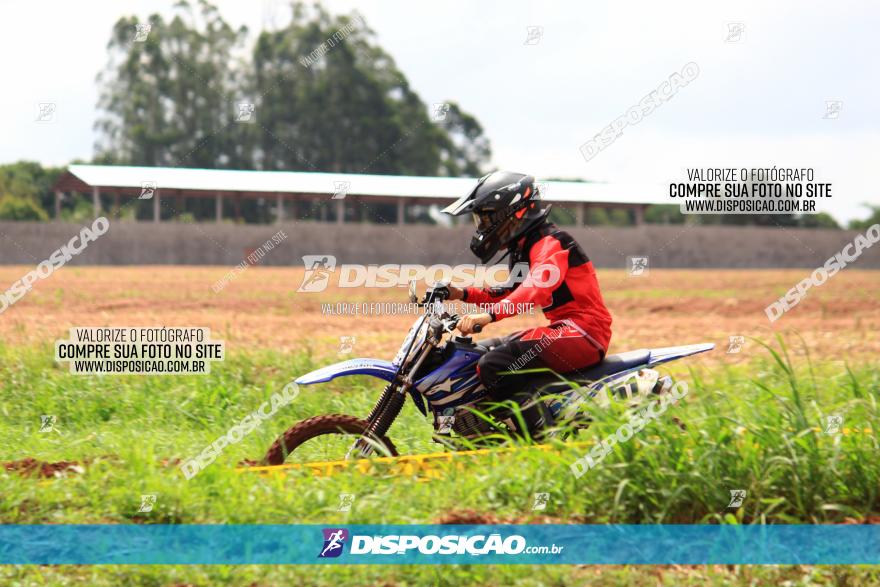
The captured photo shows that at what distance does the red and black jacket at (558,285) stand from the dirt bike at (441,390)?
0.27 metres

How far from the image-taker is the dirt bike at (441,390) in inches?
201

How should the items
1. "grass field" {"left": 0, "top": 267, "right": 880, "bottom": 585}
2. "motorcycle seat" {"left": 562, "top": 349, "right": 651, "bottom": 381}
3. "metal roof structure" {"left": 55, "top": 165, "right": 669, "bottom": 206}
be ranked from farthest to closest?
1. "metal roof structure" {"left": 55, "top": 165, "right": 669, "bottom": 206}
2. "motorcycle seat" {"left": 562, "top": 349, "right": 651, "bottom": 381}
3. "grass field" {"left": 0, "top": 267, "right": 880, "bottom": 585}

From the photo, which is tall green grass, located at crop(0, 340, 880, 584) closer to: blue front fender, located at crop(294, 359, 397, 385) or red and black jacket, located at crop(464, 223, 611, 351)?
blue front fender, located at crop(294, 359, 397, 385)

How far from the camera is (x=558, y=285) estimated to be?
5.34m

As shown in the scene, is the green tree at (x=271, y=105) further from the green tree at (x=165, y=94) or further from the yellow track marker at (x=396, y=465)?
the yellow track marker at (x=396, y=465)

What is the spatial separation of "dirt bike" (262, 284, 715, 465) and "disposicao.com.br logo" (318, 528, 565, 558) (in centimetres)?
95

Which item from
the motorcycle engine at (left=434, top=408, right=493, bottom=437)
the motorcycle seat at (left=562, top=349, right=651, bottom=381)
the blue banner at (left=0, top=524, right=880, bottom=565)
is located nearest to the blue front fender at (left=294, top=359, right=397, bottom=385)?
the motorcycle engine at (left=434, top=408, right=493, bottom=437)

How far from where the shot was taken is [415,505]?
443 centimetres

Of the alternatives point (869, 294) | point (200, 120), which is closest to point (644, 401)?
point (869, 294)

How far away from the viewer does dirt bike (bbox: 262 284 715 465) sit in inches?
201

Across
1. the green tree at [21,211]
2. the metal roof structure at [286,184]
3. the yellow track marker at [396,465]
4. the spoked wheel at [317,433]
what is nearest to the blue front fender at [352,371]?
the spoked wheel at [317,433]

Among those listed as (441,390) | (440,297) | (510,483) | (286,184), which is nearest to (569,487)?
(510,483)

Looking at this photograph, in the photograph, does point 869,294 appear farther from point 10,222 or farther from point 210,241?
point 10,222

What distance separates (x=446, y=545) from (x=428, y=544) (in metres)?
0.08
